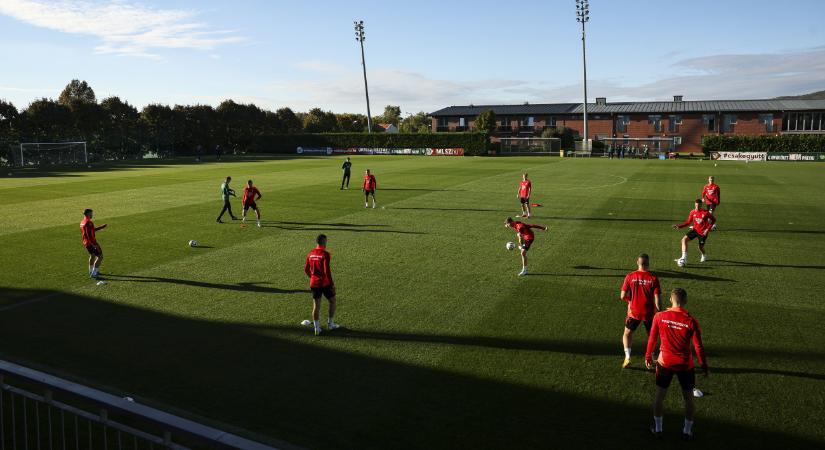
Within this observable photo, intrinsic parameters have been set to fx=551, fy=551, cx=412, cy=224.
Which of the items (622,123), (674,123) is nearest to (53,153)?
(622,123)

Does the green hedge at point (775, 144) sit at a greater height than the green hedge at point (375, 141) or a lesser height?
lesser

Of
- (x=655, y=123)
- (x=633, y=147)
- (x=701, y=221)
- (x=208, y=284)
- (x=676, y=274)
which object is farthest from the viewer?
(x=655, y=123)

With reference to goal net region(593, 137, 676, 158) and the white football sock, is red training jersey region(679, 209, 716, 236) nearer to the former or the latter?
the white football sock

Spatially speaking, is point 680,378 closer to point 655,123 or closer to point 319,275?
point 319,275

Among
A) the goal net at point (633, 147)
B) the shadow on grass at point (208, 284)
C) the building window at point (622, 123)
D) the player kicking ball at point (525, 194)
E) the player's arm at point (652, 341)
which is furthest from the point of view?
the building window at point (622, 123)

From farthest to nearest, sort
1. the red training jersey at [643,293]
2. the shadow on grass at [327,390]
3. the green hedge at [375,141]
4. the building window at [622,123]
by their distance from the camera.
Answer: the building window at [622,123]
the green hedge at [375,141]
the red training jersey at [643,293]
the shadow on grass at [327,390]

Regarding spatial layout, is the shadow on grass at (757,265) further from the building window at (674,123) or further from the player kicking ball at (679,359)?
the building window at (674,123)

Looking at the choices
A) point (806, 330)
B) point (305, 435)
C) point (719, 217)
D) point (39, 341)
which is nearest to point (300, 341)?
point (305, 435)

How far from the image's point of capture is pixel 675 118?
88438 mm

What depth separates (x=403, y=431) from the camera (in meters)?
7.43

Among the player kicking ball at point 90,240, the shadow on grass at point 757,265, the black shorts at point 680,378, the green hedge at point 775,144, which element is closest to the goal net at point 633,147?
→ the green hedge at point 775,144

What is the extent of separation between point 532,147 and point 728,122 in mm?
32553

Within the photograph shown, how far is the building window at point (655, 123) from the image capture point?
8956 centimetres

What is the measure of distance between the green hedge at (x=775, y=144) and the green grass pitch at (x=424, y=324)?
1927 inches
